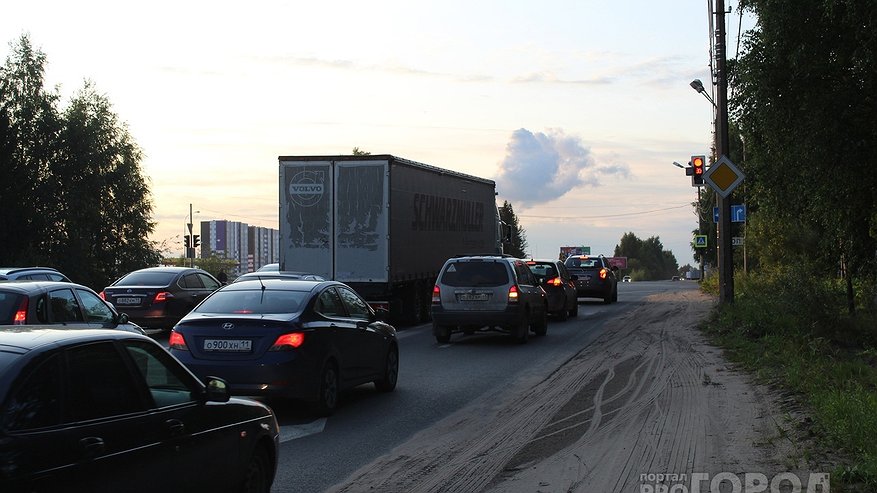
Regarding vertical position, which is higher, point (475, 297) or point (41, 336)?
point (41, 336)

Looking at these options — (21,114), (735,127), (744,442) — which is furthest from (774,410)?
(21,114)

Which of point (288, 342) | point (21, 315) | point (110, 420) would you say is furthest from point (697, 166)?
point (110, 420)

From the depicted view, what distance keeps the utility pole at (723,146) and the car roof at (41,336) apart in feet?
67.4

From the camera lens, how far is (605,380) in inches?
526

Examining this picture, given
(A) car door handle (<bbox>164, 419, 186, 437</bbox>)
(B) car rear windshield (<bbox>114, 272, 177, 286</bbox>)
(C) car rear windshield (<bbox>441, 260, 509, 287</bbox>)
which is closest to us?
(A) car door handle (<bbox>164, 419, 186, 437</bbox>)

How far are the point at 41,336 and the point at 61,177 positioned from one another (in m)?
54.8

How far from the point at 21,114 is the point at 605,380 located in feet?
164

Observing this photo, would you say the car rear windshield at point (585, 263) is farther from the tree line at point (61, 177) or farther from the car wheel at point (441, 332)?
the tree line at point (61, 177)

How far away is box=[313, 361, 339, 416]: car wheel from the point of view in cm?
1059

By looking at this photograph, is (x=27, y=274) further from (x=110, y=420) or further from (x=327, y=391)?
(x=110, y=420)

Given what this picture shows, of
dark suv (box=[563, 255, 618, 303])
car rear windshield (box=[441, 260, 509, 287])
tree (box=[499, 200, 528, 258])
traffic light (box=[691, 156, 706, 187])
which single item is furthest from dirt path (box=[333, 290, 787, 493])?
tree (box=[499, 200, 528, 258])

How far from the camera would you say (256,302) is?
1108cm

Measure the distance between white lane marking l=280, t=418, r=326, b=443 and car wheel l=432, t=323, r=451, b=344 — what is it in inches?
365

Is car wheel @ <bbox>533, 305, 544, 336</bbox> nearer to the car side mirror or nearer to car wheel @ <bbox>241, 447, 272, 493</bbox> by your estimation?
car wheel @ <bbox>241, 447, 272, 493</bbox>
